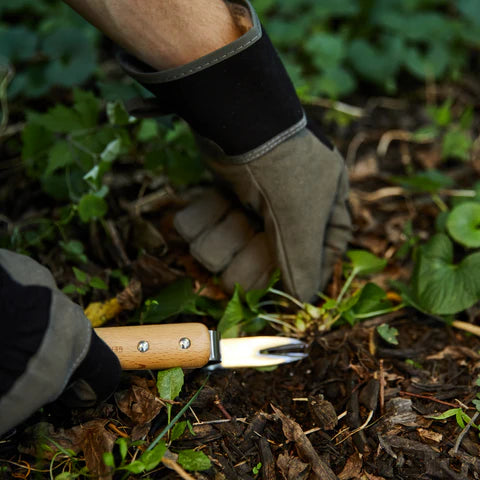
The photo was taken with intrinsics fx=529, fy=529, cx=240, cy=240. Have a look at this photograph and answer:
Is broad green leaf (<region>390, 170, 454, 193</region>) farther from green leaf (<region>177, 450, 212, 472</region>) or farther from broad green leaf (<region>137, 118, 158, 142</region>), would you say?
green leaf (<region>177, 450, 212, 472</region>)

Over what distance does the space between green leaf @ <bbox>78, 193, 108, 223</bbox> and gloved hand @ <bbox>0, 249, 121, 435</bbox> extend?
466mm

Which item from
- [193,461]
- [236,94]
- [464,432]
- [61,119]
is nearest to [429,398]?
[464,432]

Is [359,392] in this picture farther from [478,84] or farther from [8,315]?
[478,84]

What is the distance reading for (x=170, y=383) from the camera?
3.83ft

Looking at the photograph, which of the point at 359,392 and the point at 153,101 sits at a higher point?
the point at 153,101

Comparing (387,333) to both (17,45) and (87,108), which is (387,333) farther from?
(17,45)

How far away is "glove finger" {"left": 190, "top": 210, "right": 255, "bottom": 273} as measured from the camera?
151 cm

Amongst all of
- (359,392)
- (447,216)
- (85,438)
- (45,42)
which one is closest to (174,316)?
(85,438)

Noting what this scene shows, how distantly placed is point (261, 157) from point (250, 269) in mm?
340

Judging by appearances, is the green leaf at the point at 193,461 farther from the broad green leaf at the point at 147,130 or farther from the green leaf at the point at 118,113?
the broad green leaf at the point at 147,130

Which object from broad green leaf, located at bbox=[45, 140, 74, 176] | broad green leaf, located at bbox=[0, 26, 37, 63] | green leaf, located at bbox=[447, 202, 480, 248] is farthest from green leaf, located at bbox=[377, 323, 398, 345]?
broad green leaf, located at bbox=[0, 26, 37, 63]

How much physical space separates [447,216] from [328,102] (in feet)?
2.72

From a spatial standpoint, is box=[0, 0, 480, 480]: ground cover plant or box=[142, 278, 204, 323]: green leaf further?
box=[142, 278, 204, 323]: green leaf

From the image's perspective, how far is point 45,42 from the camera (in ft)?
6.30
